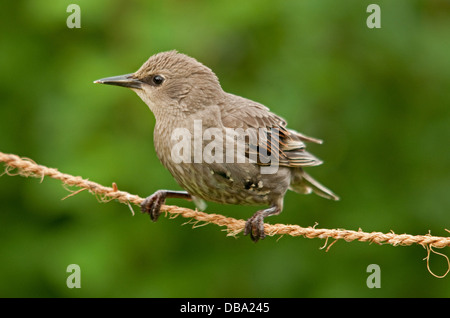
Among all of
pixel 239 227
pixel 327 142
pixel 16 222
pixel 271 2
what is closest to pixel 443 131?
pixel 327 142

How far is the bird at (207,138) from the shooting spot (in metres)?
3.72

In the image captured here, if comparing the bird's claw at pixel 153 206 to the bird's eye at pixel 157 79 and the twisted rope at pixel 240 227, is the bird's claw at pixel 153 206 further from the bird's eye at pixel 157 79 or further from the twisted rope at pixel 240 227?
the bird's eye at pixel 157 79

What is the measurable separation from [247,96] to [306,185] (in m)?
0.84

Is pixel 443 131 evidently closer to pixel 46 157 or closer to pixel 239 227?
pixel 239 227

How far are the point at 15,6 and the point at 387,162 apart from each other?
3347 mm

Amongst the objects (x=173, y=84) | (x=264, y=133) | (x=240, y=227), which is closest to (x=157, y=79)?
(x=173, y=84)

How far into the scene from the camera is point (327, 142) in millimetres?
5094

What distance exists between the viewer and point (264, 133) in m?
4.12

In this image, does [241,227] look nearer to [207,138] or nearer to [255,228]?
[255,228]

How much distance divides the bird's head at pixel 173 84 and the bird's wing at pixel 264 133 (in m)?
0.17

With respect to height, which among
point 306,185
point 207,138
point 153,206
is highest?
point 207,138

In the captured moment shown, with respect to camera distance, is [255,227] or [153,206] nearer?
[255,227]

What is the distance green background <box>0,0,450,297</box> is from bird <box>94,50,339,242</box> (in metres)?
0.49

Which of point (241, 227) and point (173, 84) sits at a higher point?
point (173, 84)
